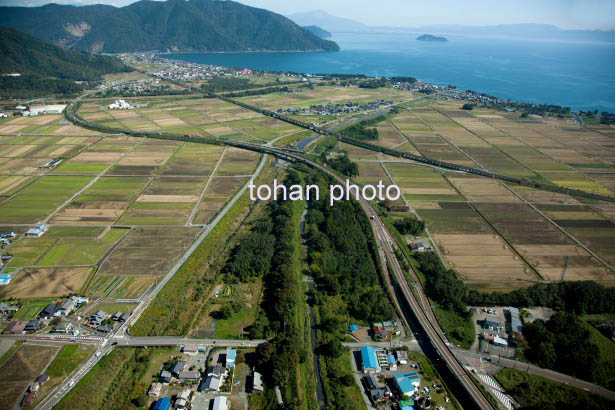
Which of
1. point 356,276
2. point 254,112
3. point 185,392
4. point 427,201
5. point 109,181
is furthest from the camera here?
point 254,112

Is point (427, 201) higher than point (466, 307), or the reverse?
point (427, 201)

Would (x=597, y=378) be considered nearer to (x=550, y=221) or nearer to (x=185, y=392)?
(x=550, y=221)

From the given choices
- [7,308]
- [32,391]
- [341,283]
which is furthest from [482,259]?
[7,308]

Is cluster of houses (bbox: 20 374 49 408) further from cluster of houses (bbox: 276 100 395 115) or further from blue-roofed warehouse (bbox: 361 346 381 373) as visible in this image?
cluster of houses (bbox: 276 100 395 115)

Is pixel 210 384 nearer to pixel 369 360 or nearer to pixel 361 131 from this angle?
pixel 369 360

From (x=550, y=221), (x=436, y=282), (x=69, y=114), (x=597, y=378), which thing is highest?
(x=69, y=114)

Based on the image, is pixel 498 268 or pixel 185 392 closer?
pixel 185 392

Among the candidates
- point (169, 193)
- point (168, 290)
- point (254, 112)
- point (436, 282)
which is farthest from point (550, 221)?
point (254, 112)

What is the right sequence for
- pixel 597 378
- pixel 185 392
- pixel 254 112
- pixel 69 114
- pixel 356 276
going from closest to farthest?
1. pixel 185 392
2. pixel 597 378
3. pixel 356 276
4. pixel 69 114
5. pixel 254 112
